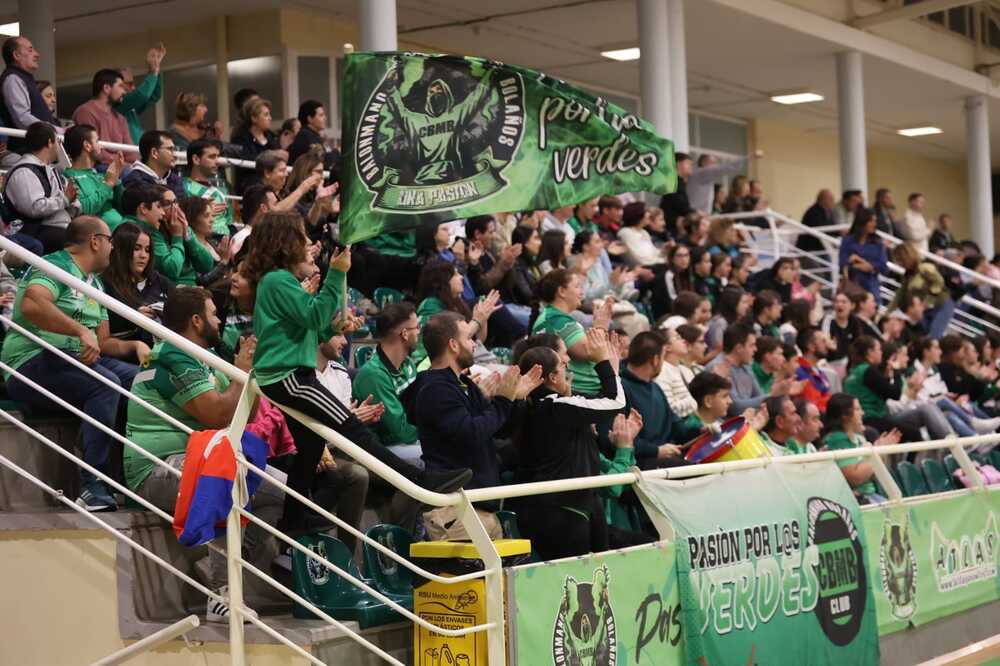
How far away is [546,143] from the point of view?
291 inches

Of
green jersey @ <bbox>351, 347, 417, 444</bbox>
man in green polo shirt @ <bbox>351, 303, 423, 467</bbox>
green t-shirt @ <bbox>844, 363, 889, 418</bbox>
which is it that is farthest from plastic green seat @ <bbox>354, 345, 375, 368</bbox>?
green t-shirt @ <bbox>844, 363, 889, 418</bbox>

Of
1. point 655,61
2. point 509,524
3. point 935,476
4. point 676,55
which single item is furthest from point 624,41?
point 509,524

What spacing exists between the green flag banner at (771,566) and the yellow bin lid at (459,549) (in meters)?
0.93

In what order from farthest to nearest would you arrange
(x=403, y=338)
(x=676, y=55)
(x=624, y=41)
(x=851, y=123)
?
1. (x=851, y=123)
2. (x=624, y=41)
3. (x=676, y=55)
4. (x=403, y=338)

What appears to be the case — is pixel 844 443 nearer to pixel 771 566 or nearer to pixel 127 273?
pixel 771 566

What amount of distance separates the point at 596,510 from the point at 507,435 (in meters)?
0.61

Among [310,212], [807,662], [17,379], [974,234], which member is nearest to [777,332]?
[310,212]

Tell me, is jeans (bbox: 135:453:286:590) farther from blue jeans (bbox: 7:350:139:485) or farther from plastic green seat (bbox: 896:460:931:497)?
plastic green seat (bbox: 896:460:931:497)

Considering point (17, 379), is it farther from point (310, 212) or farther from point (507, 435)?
point (310, 212)

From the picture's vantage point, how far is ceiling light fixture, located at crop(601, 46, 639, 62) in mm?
20062

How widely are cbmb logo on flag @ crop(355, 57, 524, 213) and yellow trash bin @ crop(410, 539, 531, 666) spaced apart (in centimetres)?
163

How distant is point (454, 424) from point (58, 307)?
6.73 feet

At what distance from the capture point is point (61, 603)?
6410mm

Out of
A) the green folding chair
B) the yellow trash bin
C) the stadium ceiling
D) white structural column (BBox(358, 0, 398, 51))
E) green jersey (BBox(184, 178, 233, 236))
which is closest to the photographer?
the yellow trash bin
